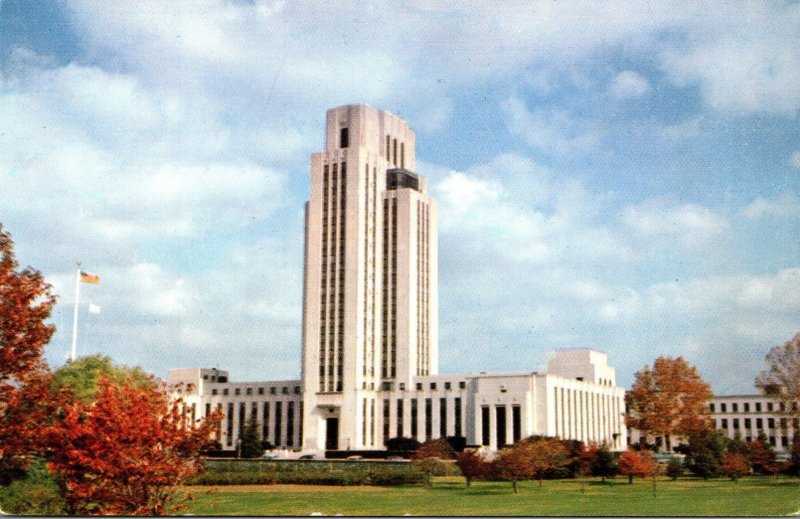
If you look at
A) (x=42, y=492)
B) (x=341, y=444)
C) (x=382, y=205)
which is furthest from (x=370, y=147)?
(x=42, y=492)

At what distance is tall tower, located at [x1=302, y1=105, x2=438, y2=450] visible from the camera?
99250 mm

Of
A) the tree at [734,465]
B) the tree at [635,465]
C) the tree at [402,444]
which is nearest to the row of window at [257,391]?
the tree at [402,444]

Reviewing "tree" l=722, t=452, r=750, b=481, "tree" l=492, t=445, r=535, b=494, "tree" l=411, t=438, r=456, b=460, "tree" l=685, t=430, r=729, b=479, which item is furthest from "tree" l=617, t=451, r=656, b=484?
"tree" l=411, t=438, r=456, b=460

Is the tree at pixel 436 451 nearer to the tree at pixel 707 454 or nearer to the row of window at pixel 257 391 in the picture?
the tree at pixel 707 454

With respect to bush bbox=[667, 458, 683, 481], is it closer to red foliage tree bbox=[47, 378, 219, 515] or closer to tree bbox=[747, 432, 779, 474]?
tree bbox=[747, 432, 779, 474]

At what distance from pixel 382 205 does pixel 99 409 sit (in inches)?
3282

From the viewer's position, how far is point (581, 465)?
2176 inches

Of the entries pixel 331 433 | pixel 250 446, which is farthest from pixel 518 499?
pixel 331 433

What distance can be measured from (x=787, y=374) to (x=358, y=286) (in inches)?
2149

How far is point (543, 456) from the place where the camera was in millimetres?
46875

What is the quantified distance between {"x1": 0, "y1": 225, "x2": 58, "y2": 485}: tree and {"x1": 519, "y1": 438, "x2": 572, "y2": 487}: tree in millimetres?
27436

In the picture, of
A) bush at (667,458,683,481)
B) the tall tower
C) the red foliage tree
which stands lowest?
bush at (667,458,683,481)

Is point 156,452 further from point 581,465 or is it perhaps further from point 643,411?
point 643,411

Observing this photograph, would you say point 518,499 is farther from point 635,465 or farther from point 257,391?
point 257,391
